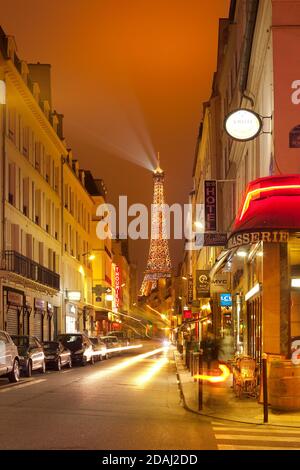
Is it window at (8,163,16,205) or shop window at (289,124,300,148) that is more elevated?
window at (8,163,16,205)

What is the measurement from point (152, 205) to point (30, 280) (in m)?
113

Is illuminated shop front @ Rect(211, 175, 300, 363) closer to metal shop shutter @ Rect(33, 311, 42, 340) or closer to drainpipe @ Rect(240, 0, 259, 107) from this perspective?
drainpipe @ Rect(240, 0, 259, 107)

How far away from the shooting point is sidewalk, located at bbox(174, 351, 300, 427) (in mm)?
13727

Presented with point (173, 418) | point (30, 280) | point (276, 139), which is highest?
point (276, 139)

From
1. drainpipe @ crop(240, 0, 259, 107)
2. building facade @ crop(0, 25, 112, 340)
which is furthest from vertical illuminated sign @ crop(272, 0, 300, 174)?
building facade @ crop(0, 25, 112, 340)

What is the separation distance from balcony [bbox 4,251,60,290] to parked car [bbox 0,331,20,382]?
Result: 13.2m

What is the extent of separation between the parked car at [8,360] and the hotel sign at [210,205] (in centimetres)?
995

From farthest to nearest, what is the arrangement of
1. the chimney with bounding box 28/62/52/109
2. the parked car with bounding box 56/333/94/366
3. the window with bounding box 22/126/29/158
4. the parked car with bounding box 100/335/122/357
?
the chimney with bounding box 28/62/52/109, the parked car with bounding box 100/335/122/357, the window with bounding box 22/126/29/158, the parked car with bounding box 56/333/94/366

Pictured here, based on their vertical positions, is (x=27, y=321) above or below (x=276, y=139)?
below

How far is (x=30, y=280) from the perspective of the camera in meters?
40.6

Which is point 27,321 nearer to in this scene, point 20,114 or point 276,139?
point 20,114

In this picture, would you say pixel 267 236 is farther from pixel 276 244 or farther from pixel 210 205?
pixel 210 205

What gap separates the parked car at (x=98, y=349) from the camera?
4081 centimetres
